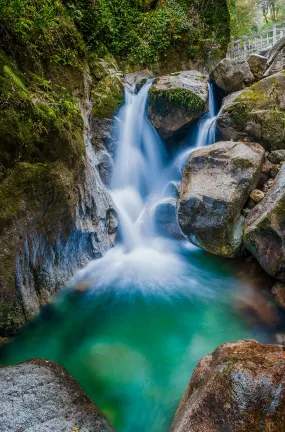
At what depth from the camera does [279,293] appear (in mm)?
4531

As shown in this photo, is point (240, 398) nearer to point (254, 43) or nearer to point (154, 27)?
point (154, 27)

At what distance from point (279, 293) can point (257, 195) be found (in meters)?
2.16

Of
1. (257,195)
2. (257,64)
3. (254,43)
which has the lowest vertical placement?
(257,195)

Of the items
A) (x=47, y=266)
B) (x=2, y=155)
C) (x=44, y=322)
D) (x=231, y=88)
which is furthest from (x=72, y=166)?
(x=231, y=88)

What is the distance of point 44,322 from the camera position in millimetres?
4062

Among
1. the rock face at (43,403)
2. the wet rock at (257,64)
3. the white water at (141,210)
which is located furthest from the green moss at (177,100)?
the rock face at (43,403)

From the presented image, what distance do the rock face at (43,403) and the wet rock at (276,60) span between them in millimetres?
10394

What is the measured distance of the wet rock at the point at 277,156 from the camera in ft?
20.7

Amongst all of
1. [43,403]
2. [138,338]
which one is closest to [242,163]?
[138,338]

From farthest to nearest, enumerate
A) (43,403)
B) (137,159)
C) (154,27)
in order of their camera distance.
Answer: (154,27) → (137,159) → (43,403)

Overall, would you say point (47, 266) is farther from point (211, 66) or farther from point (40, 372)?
point (211, 66)

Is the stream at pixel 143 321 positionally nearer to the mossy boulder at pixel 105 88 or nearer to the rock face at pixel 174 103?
the rock face at pixel 174 103

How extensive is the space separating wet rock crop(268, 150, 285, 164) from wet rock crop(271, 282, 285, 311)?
3.11 meters

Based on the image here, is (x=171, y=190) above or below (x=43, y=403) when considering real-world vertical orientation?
above
